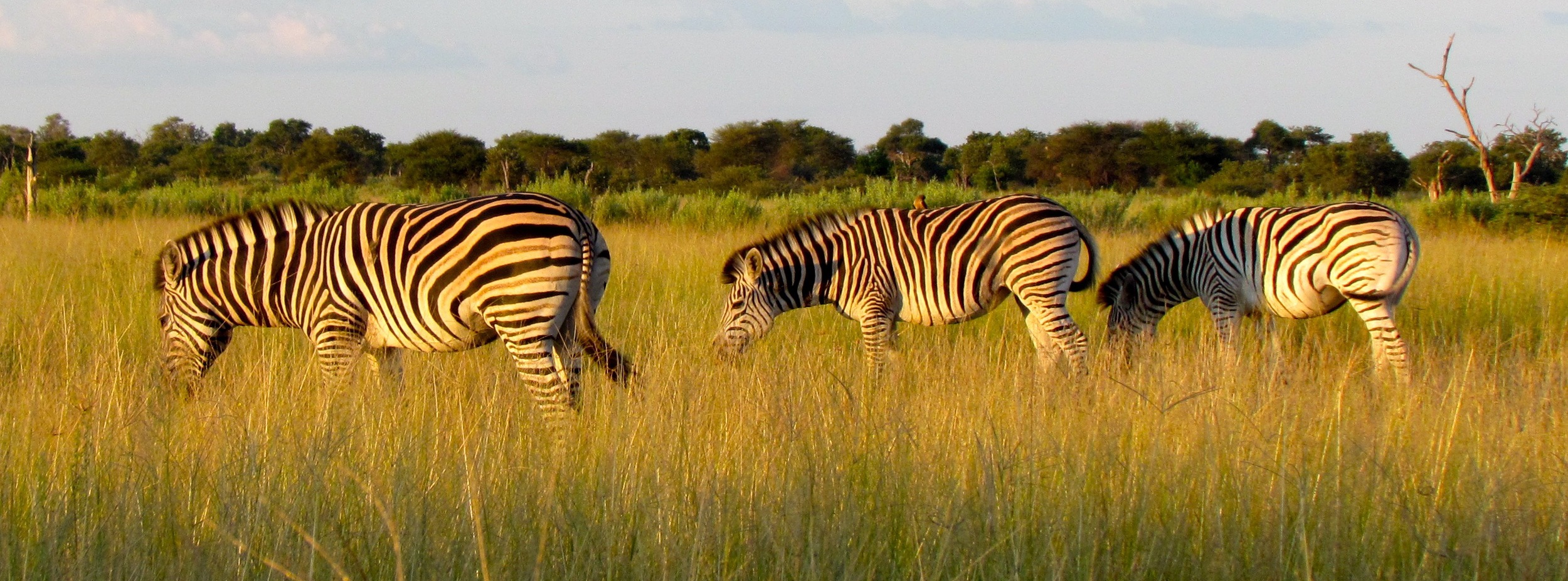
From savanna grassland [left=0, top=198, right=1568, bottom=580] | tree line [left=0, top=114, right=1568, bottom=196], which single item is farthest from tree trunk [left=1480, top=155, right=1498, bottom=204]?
savanna grassland [left=0, top=198, right=1568, bottom=580]

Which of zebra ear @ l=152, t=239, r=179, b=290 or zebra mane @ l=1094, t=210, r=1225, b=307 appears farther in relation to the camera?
zebra mane @ l=1094, t=210, r=1225, b=307

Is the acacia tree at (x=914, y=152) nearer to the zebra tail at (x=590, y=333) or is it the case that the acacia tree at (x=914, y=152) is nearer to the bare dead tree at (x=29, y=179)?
the bare dead tree at (x=29, y=179)

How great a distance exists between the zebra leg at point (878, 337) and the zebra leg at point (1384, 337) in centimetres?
265

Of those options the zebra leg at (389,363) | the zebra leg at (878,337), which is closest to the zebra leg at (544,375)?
the zebra leg at (389,363)

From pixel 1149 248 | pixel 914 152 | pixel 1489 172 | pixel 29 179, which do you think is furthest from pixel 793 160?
pixel 1149 248

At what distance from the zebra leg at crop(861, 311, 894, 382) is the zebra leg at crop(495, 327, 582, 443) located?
203 cm

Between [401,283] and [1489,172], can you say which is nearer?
[401,283]

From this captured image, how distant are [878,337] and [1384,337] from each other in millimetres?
2813

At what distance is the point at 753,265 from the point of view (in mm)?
6426

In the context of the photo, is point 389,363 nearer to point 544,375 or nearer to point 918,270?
point 544,375

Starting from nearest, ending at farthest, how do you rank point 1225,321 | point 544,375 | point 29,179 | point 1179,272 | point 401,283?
point 544,375
point 401,283
point 1225,321
point 1179,272
point 29,179

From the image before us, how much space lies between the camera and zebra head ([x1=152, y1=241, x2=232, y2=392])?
16.6 ft

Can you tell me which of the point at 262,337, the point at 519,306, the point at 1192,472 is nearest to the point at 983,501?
the point at 1192,472

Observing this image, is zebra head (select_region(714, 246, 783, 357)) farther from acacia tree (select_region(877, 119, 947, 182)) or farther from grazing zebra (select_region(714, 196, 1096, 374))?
acacia tree (select_region(877, 119, 947, 182))
